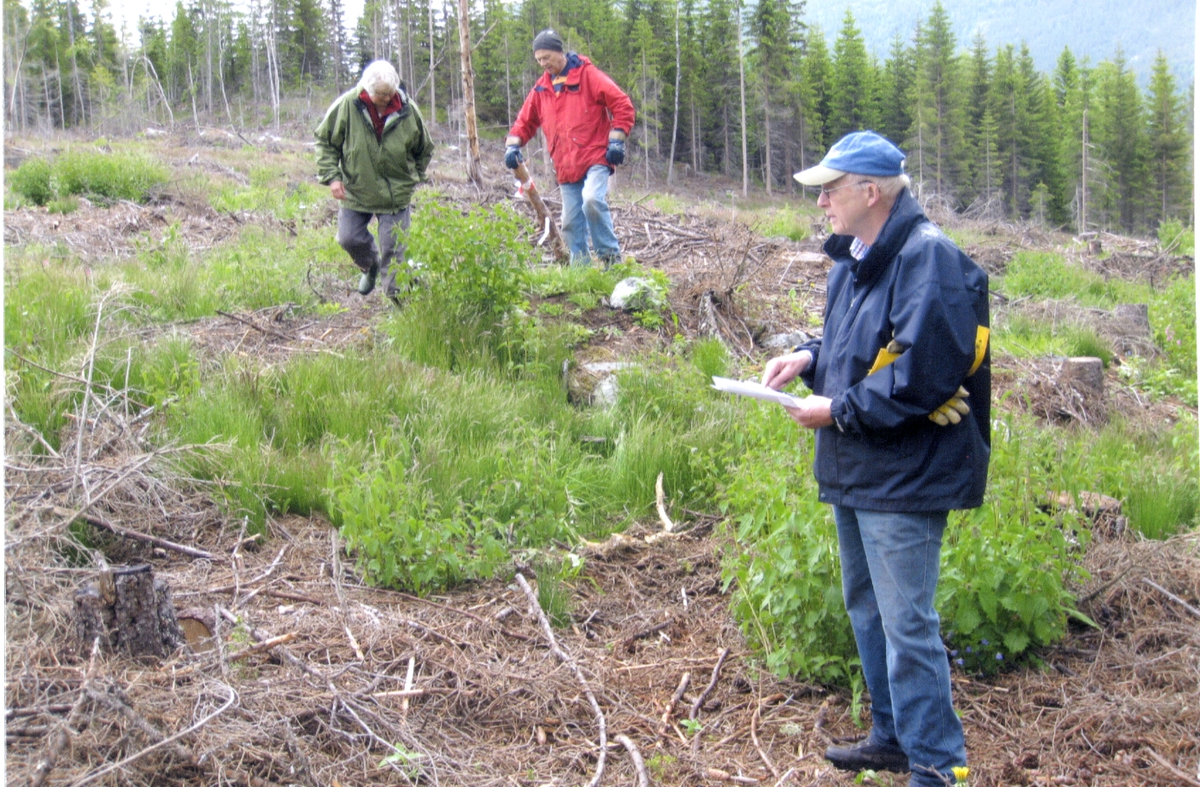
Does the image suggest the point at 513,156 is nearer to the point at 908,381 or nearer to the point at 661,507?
the point at 661,507

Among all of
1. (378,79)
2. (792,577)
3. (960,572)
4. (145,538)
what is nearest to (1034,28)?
(378,79)

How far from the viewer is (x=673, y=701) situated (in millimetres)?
3697

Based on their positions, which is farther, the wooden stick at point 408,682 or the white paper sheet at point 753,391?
the wooden stick at point 408,682

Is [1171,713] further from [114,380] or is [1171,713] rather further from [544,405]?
[114,380]

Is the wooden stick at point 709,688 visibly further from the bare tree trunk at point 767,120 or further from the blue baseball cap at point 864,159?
the bare tree trunk at point 767,120

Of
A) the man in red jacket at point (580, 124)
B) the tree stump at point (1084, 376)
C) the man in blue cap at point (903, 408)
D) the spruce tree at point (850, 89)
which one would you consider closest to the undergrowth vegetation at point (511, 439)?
the tree stump at point (1084, 376)

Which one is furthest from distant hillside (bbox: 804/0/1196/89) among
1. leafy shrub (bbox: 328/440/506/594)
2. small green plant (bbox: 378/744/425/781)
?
small green plant (bbox: 378/744/425/781)

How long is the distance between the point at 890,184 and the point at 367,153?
577cm

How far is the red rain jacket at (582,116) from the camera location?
8562 millimetres

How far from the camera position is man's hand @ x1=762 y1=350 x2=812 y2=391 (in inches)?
120

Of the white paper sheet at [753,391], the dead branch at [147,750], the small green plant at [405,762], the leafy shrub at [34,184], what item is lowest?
the small green plant at [405,762]

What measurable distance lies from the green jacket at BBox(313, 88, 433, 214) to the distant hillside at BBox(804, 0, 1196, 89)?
4173cm

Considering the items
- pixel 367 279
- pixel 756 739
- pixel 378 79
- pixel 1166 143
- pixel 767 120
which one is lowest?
pixel 756 739

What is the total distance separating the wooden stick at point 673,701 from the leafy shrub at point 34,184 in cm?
1278
